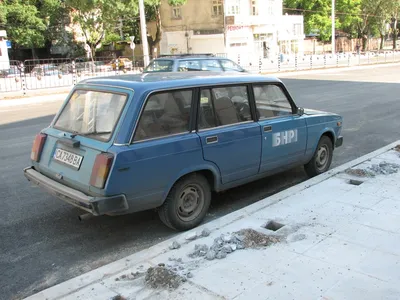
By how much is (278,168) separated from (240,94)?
3.80 feet

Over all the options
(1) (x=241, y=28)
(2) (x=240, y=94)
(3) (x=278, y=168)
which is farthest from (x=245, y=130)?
(1) (x=241, y=28)

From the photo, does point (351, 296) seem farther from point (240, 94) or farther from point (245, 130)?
point (240, 94)

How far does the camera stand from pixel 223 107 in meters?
4.96

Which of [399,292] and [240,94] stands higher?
[240,94]

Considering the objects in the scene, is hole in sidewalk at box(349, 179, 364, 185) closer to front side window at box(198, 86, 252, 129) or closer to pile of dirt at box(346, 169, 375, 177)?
pile of dirt at box(346, 169, 375, 177)

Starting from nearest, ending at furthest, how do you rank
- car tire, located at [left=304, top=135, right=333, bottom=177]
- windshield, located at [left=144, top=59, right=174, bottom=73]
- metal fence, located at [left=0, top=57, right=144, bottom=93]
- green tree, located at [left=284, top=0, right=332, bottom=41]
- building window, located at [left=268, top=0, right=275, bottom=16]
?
car tire, located at [left=304, top=135, right=333, bottom=177], windshield, located at [left=144, top=59, right=174, bottom=73], metal fence, located at [left=0, top=57, right=144, bottom=93], building window, located at [left=268, top=0, right=275, bottom=16], green tree, located at [left=284, top=0, right=332, bottom=41]

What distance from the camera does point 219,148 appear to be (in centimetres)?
477

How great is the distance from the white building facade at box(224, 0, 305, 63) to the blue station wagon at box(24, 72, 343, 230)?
43565 millimetres

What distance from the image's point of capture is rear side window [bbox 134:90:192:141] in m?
4.26

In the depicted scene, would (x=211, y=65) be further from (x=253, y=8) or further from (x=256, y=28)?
(x=253, y=8)

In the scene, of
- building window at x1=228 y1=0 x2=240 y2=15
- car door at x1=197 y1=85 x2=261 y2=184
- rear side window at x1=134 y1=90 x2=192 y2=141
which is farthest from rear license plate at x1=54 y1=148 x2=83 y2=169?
building window at x1=228 y1=0 x2=240 y2=15

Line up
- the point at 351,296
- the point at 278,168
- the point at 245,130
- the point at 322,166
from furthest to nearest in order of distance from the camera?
the point at 322,166
the point at 278,168
the point at 245,130
the point at 351,296

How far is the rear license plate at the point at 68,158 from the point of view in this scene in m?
4.30

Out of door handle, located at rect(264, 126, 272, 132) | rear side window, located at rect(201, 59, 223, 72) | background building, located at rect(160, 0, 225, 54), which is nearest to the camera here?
door handle, located at rect(264, 126, 272, 132)
